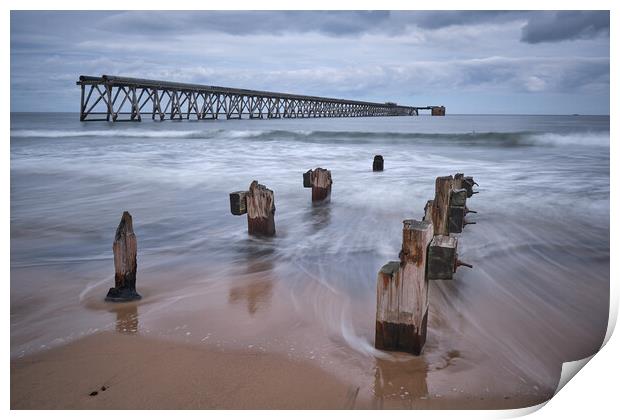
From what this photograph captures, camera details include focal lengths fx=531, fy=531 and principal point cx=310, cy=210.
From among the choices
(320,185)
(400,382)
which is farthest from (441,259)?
(320,185)

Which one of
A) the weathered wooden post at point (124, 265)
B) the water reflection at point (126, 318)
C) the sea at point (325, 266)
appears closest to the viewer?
the sea at point (325, 266)

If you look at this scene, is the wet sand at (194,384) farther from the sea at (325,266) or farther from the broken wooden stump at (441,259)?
the broken wooden stump at (441,259)

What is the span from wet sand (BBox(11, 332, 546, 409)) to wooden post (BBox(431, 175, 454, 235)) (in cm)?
180

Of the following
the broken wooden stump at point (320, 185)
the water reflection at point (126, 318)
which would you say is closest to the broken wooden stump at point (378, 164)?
the broken wooden stump at point (320, 185)

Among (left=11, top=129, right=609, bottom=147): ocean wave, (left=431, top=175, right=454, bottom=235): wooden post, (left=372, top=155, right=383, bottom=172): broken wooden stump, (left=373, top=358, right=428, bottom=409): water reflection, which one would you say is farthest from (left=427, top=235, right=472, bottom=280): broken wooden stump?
(left=372, top=155, right=383, bottom=172): broken wooden stump

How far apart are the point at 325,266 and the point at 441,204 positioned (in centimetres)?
94

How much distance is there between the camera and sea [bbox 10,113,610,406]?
7.54ft

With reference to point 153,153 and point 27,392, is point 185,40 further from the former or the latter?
point 153,153

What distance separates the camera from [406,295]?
207 centimetres

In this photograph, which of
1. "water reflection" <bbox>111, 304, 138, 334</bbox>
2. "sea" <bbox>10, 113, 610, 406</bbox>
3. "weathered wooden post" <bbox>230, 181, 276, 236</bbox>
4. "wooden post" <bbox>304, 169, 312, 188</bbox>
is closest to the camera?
"sea" <bbox>10, 113, 610, 406</bbox>

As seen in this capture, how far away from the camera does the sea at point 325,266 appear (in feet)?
7.54

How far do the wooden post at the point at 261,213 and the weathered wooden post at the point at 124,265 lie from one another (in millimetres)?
1304

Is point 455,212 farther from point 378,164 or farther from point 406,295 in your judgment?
point 378,164

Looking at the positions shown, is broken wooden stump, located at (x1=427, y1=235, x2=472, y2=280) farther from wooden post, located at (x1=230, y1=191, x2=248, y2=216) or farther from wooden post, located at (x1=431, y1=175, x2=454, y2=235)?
wooden post, located at (x1=230, y1=191, x2=248, y2=216)
